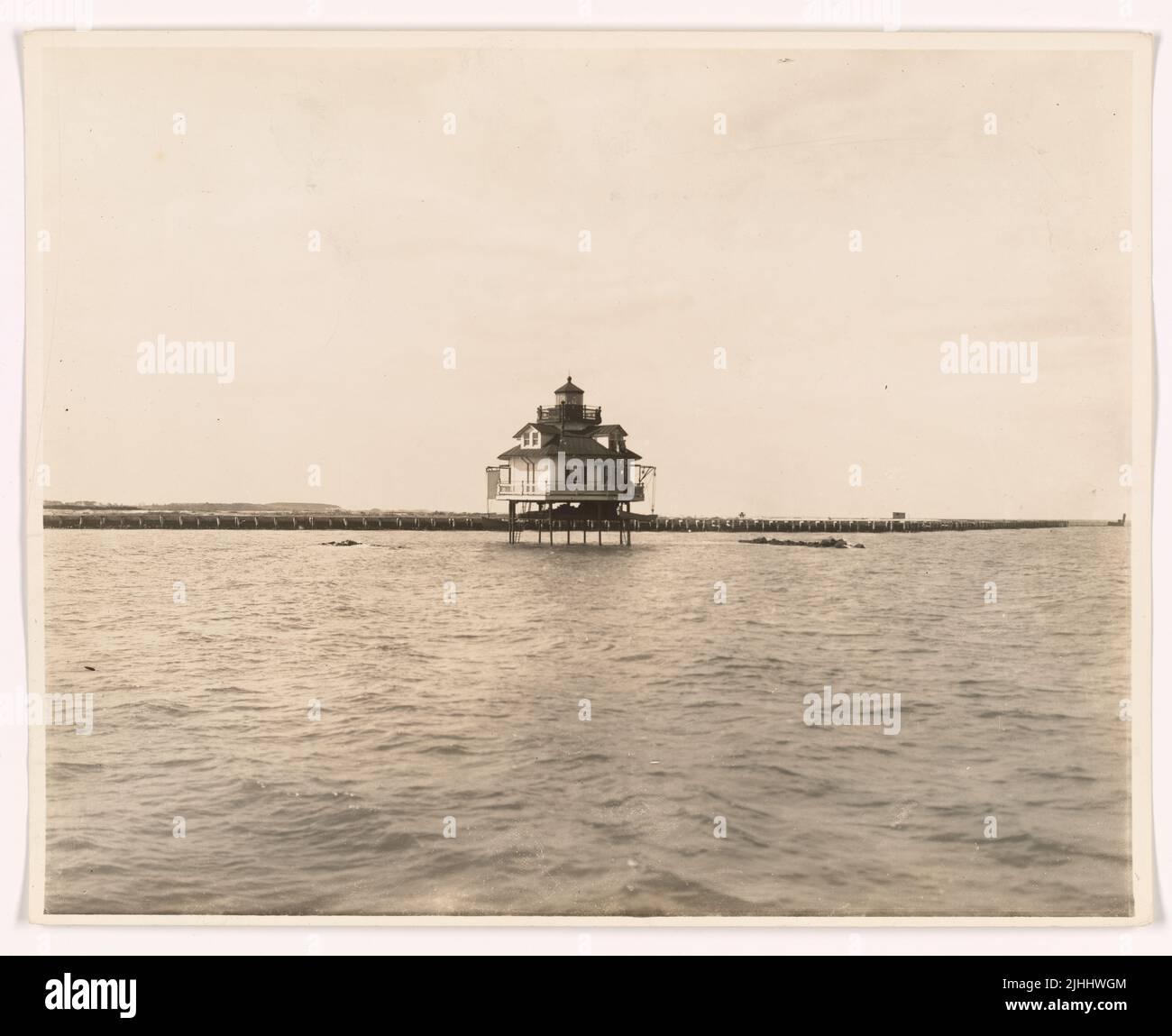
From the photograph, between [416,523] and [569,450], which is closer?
[569,450]

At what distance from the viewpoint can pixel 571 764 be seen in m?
5.24

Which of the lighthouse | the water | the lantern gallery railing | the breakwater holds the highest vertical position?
the lantern gallery railing

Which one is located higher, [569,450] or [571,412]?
[571,412]

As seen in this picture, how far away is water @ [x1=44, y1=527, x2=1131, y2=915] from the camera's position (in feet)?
15.5

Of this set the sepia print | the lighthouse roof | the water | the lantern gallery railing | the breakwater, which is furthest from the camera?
the lighthouse roof

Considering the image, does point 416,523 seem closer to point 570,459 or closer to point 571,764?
point 570,459

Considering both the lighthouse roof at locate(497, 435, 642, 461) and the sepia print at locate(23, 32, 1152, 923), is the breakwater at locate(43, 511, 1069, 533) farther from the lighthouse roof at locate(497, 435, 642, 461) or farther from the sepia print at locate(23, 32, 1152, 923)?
the lighthouse roof at locate(497, 435, 642, 461)

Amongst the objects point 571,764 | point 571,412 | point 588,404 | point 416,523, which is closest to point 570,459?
point 571,412

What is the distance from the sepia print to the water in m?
0.03

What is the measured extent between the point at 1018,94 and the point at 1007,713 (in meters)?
4.76

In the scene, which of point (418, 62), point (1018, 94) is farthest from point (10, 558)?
point (1018, 94)

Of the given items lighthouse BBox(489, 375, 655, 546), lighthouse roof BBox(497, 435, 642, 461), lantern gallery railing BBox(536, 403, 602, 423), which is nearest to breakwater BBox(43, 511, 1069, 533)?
lighthouse BBox(489, 375, 655, 546)

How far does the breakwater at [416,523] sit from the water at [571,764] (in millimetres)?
259

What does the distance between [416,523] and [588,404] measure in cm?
2222
